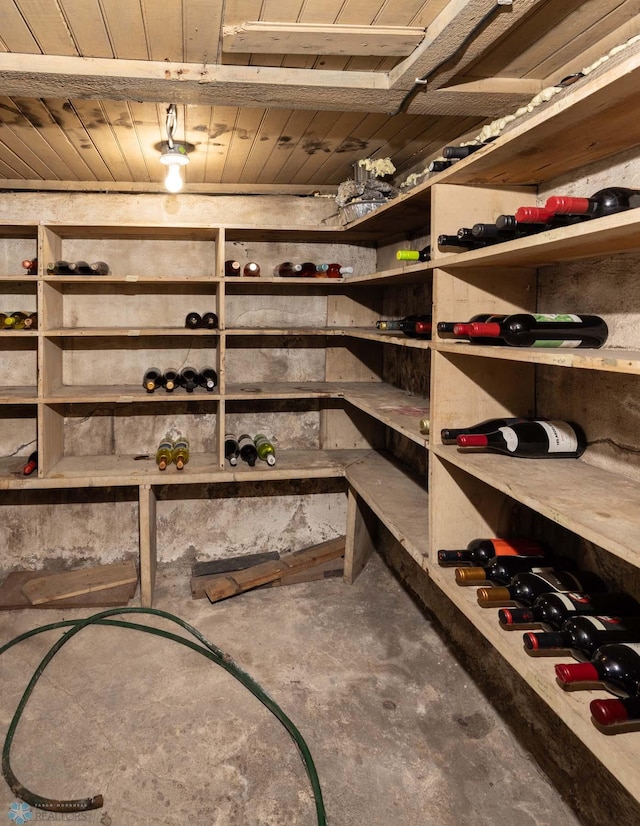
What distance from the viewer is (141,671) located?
289cm

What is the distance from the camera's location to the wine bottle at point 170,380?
3.62m

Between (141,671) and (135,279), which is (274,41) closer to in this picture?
(135,279)

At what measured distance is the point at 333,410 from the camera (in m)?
4.09

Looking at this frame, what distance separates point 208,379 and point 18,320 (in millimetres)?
1222

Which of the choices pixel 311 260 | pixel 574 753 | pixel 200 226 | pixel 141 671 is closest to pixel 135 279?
pixel 200 226

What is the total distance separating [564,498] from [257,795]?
1.63 meters

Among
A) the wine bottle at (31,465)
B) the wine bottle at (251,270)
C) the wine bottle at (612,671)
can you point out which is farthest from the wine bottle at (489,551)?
the wine bottle at (31,465)

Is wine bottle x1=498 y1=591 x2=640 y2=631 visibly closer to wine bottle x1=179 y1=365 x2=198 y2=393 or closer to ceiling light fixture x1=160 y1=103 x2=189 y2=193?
ceiling light fixture x1=160 y1=103 x2=189 y2=193

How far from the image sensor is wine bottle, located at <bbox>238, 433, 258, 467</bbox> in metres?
3.75

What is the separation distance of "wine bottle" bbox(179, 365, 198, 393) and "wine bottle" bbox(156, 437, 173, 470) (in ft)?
1.38

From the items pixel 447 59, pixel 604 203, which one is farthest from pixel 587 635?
pixel 447 59

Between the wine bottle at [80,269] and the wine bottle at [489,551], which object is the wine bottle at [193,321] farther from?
the wine bottle at [489,551]

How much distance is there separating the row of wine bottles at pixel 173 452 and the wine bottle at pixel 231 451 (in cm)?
25

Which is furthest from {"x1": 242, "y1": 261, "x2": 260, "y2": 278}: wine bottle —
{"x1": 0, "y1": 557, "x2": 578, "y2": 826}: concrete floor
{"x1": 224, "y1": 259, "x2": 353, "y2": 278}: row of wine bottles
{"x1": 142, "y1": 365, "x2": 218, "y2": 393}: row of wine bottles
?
{"x1": 0, "y1": 557, "x2": 578, "y2": 826}: concrete floor
